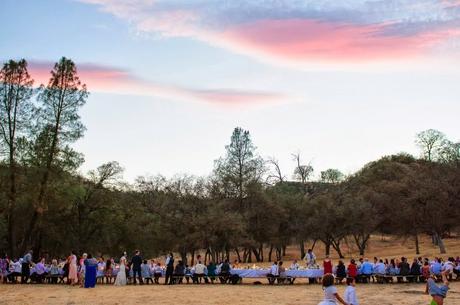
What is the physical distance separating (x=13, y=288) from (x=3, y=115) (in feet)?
57.3

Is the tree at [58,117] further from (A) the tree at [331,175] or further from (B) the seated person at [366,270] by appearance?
(A) the tree at [331,175]

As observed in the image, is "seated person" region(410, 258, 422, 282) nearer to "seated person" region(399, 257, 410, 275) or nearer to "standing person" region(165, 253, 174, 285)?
"seated person" region(399, 257, 410, 275)

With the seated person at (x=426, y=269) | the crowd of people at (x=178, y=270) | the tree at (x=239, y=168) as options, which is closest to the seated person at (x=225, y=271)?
the crowd of people at (x=178, y=270)

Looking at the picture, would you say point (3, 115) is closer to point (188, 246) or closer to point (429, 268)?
point (188, 246)

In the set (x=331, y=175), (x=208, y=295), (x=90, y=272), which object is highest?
(x=331, y=175)

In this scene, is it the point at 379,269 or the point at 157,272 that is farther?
the point at 157,272

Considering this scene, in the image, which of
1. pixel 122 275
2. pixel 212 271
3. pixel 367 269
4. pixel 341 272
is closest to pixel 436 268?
pixel 367 269

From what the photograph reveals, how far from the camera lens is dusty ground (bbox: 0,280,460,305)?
761 inches

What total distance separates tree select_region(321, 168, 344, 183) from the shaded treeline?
1533cm

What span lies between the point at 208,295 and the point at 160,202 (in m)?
37.0

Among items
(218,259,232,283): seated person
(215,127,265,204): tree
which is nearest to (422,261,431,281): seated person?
(218,259,232,283): seated person

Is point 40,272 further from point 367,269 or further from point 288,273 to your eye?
point 367,269

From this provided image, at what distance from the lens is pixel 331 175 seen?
292 feet

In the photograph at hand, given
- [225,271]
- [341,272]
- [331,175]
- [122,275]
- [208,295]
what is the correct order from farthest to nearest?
[331,175] → [225,271] → [122,275] → [341,272] → [208,295]
